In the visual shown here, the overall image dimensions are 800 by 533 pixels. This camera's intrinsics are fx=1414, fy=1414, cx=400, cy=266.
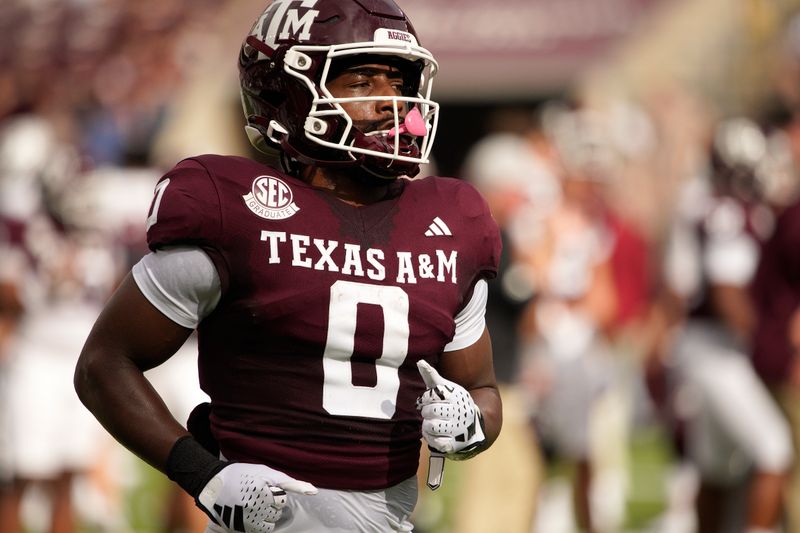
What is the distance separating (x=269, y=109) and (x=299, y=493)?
30.3 inches

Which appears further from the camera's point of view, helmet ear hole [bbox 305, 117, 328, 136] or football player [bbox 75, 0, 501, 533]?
helmet ear hole [bbox 305, 117, 328, 136]

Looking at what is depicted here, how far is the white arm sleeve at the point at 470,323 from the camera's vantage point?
2.78 metres

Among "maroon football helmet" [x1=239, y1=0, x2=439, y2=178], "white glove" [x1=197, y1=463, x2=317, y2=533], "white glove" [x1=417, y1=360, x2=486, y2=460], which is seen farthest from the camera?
"maroon football helmet" [x1=239, y1=0, x2=439, y2=178]

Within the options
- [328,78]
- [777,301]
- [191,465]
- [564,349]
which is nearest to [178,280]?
[191,465]

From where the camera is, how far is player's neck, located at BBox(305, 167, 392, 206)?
2.71 meters

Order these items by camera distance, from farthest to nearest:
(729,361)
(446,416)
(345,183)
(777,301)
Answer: (729,361)
(777,301)
(345,183)
(446,416)

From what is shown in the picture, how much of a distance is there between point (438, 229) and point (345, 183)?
201 millimetres

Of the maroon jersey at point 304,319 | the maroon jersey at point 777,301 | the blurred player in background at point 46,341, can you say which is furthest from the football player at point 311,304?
the blurred player in background at point 46,341

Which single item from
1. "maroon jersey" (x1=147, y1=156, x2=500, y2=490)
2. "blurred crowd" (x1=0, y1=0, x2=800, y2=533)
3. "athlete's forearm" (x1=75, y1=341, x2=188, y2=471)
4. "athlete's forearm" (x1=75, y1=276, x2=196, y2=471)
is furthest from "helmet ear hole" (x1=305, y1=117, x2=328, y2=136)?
"blurred crowd" (x1=0, y1=0, x2=800, y2=533)

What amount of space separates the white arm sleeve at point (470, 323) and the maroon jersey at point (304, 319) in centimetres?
13

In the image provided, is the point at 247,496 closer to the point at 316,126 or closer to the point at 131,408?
the point at 131,408

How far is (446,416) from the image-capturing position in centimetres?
247

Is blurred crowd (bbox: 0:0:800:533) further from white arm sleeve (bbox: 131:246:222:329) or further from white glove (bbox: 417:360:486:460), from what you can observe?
white arm sleeve (bbox: 131:246:222:329)

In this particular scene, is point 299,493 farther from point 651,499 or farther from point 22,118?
point 22,118
